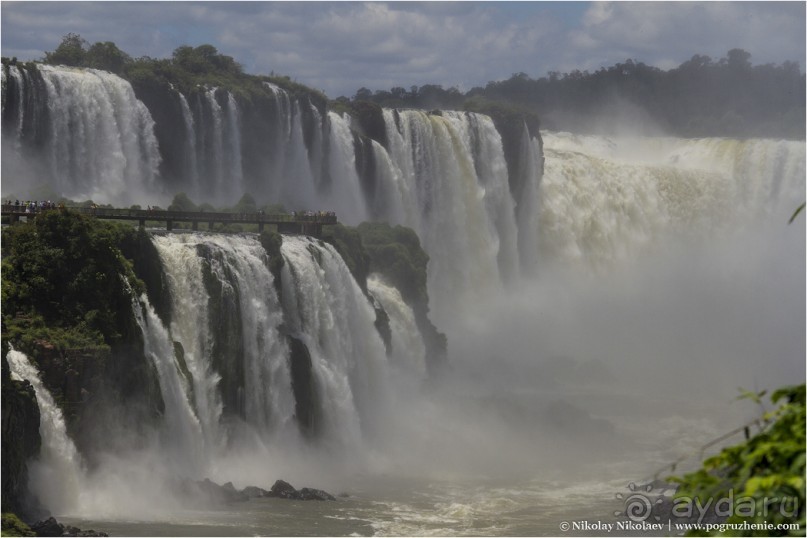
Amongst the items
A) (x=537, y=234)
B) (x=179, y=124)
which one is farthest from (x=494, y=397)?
(x=537, y=234)

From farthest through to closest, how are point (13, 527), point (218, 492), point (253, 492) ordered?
point (253, 492)
point (218, 492)
point (13, 527)

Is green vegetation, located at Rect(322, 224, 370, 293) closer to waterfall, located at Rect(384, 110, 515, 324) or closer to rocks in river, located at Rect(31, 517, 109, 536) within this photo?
waterfall, located at Rect(384, 110, 515, 324)

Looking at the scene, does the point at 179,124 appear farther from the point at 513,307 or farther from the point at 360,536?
the point at 360,536

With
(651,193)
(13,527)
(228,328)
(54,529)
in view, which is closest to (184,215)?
(228,328)

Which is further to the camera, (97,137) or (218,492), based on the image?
(97,137)

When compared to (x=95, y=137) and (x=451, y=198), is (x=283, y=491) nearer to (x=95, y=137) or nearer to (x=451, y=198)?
(x=95, y=137)

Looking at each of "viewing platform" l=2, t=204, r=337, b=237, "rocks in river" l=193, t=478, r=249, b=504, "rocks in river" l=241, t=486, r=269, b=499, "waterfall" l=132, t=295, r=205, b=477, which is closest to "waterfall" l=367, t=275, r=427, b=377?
"viewing platform" l=2, t=204, r=337, b=237
